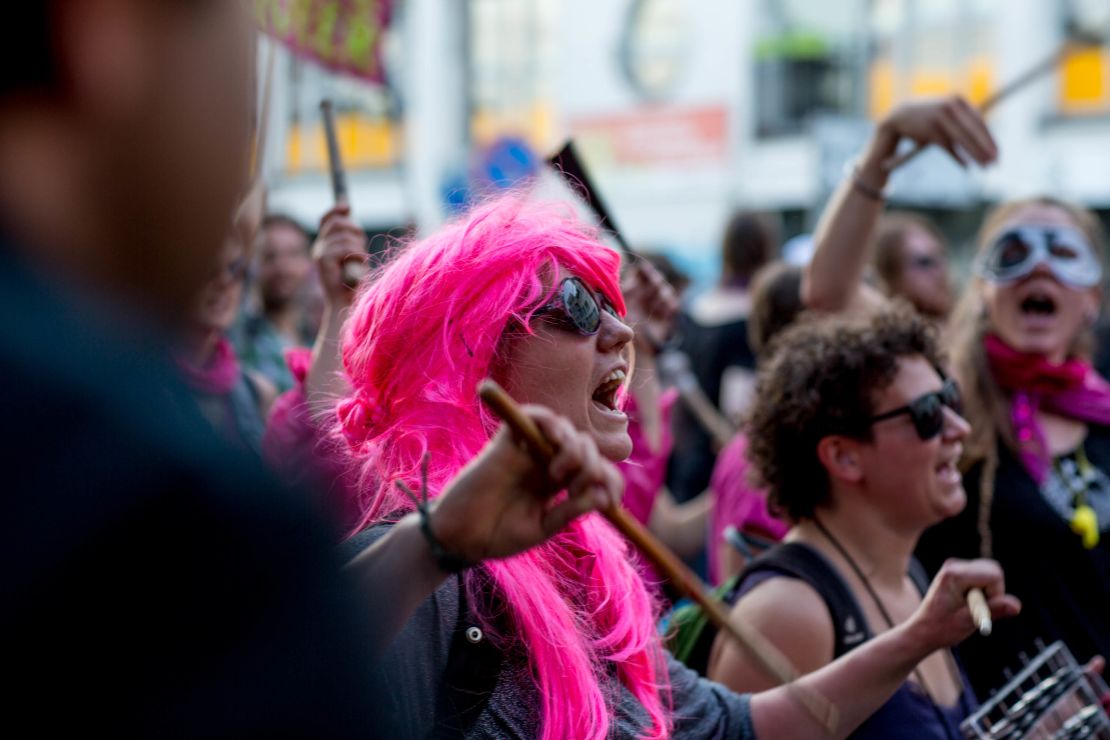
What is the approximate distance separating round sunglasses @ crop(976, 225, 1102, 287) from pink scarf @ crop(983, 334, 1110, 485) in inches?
9.3

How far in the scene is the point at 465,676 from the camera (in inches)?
58.8

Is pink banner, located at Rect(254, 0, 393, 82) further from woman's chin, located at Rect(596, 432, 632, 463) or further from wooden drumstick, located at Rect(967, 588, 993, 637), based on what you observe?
wooden drumstick, located at Rect(967, 588, 993, 637)

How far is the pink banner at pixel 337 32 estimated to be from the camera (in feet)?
14.6

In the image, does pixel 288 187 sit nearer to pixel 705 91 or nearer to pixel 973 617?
pixel 705 91

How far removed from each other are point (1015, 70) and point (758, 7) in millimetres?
3923

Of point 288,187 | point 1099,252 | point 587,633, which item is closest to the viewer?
point 587,633

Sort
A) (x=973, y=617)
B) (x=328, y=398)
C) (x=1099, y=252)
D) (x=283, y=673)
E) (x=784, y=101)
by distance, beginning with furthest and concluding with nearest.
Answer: (x=784, y=101)
(x=1099, y=252)
(x=328, y=398)
(x=973, y=617)
(x=283, y=673)

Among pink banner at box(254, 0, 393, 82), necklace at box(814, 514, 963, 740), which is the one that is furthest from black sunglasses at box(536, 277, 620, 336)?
pink banner at box(254, 0, 393, 82)

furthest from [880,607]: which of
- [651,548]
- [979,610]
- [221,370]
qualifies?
[221,370]

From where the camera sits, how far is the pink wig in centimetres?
162

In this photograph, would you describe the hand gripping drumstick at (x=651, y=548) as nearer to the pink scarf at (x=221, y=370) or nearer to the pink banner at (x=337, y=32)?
the pink scarf at (x=221, y=370)

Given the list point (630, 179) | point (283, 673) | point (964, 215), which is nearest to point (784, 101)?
point (630, 179)

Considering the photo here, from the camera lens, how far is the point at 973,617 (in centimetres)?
189

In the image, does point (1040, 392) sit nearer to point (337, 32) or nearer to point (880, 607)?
point (880, 607)
